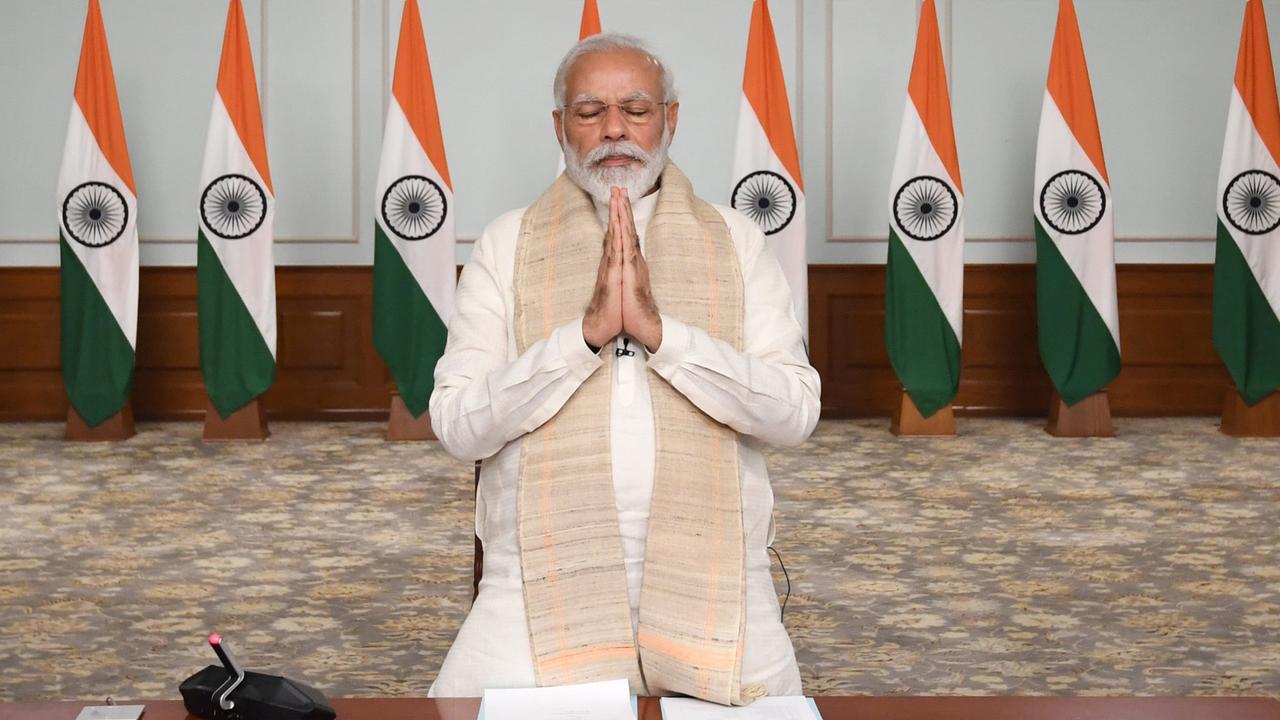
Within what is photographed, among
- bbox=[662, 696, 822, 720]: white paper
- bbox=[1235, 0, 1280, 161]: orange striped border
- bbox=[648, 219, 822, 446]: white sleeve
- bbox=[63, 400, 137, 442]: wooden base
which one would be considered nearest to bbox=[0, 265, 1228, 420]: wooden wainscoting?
bbox=[63, 400, 137, 442]: wooden base

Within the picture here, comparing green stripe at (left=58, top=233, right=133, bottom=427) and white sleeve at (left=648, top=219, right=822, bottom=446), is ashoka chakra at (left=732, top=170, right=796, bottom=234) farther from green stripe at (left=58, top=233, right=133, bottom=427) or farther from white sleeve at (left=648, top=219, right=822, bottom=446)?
white sleeve at (left=648, top=219, right=822, bottom=446)

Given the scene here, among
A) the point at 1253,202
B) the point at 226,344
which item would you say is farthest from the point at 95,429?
the point at 1253,202

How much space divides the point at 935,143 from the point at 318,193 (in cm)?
364

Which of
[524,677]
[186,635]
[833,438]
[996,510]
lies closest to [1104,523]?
[996,510]

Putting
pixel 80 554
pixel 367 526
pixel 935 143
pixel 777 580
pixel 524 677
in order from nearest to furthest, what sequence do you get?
1. pixel 524 677
2. pixel 777 580
3. pixel 80 554
4. pixel 367 526
5. pixel 935 143

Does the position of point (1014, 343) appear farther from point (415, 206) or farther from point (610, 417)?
point (610, 417)

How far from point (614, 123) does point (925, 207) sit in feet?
17.8

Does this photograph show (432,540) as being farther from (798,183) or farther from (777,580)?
(798,183)

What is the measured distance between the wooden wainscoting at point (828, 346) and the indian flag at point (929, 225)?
73 centimetres

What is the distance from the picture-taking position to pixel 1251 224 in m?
7.08

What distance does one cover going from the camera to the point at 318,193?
776cm

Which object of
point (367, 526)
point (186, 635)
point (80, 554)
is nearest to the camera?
point (186, 635)

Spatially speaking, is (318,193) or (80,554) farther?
(318,193)

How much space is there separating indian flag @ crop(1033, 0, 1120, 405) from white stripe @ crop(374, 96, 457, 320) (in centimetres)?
325
